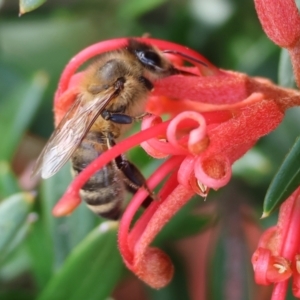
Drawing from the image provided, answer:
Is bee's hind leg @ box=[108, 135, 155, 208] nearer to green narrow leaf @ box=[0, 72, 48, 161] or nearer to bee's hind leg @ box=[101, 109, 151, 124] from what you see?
bee's hind leg @ box=[101, 109, 151, 124]

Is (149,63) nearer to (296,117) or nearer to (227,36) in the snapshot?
(296,117)

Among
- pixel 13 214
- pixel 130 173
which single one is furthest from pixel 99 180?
pixel 13 214

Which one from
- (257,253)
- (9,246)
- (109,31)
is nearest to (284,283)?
(257,253)

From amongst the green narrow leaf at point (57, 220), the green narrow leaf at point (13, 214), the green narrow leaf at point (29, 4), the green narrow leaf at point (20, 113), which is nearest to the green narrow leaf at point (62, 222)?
the green narrow leaf at point (57, 220)

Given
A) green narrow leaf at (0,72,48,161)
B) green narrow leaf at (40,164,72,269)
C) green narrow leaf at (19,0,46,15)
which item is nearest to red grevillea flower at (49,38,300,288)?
green narrow leaf at (19,0,46,15)

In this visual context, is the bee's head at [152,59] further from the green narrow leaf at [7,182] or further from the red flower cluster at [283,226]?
the green narrow leaf at [7,182]

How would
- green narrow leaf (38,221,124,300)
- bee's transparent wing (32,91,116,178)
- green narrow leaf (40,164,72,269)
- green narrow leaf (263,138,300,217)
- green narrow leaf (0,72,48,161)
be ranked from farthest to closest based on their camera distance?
1. green narrow leaf (0,72,48,161)
2. green narrow leaf (40,164,72,269)
3. green narrow leaf (38,221,124,300)
4. bee's transparent wing (32,91,116,178)
5. green narrow leaf (263,138,300,217)
